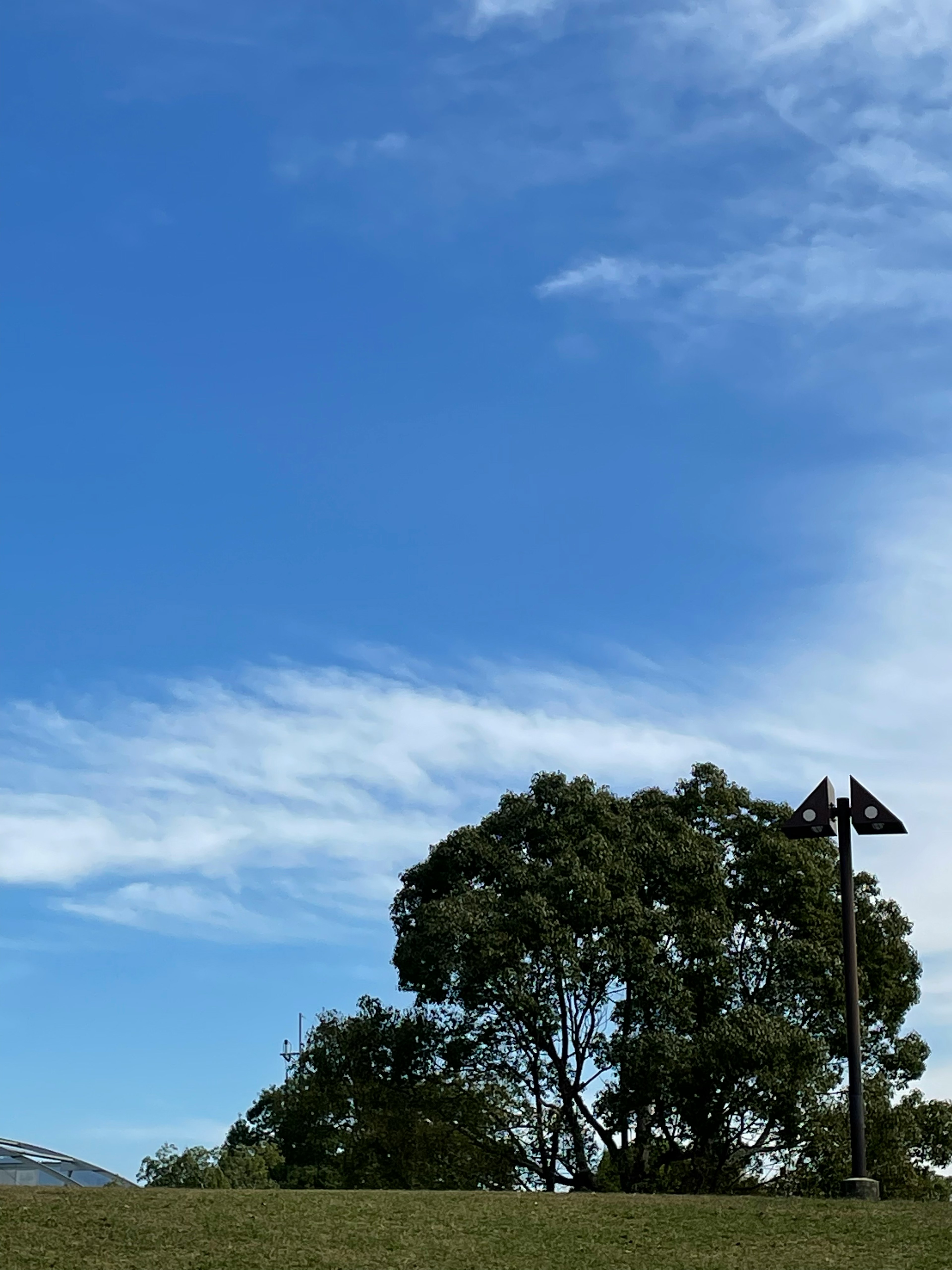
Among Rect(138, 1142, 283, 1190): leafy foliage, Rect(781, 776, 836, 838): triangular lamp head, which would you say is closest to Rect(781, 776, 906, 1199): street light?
Rect(781, 776, 836, 838): triangular lamp head

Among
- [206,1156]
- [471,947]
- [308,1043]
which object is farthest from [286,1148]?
[471,947]

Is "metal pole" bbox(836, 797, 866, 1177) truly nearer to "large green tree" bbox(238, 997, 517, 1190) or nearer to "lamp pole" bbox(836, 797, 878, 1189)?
"lamp pole" bbox(836, 797, 878, 1189)

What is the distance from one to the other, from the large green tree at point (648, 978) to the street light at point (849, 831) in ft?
23.9

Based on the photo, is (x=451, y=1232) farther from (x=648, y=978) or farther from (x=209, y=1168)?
(x=209, y=1168)

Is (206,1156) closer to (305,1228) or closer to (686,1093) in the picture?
(686,1093)

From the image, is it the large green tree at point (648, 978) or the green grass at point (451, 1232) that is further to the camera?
the large green tree at point (648, 978)

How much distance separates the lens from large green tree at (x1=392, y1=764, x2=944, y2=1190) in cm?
2467

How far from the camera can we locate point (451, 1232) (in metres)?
13.7

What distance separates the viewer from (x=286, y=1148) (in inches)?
2511

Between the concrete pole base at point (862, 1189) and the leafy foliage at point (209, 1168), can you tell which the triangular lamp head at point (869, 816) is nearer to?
the concrete pole base at point (862, 1189)

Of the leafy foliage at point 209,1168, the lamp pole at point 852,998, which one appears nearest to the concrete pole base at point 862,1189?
the lamp pole at point 852,998

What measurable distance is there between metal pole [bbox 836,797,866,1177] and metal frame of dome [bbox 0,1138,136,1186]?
13061 mm

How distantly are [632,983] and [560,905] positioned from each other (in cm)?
195

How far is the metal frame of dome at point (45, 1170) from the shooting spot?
80.4ft
